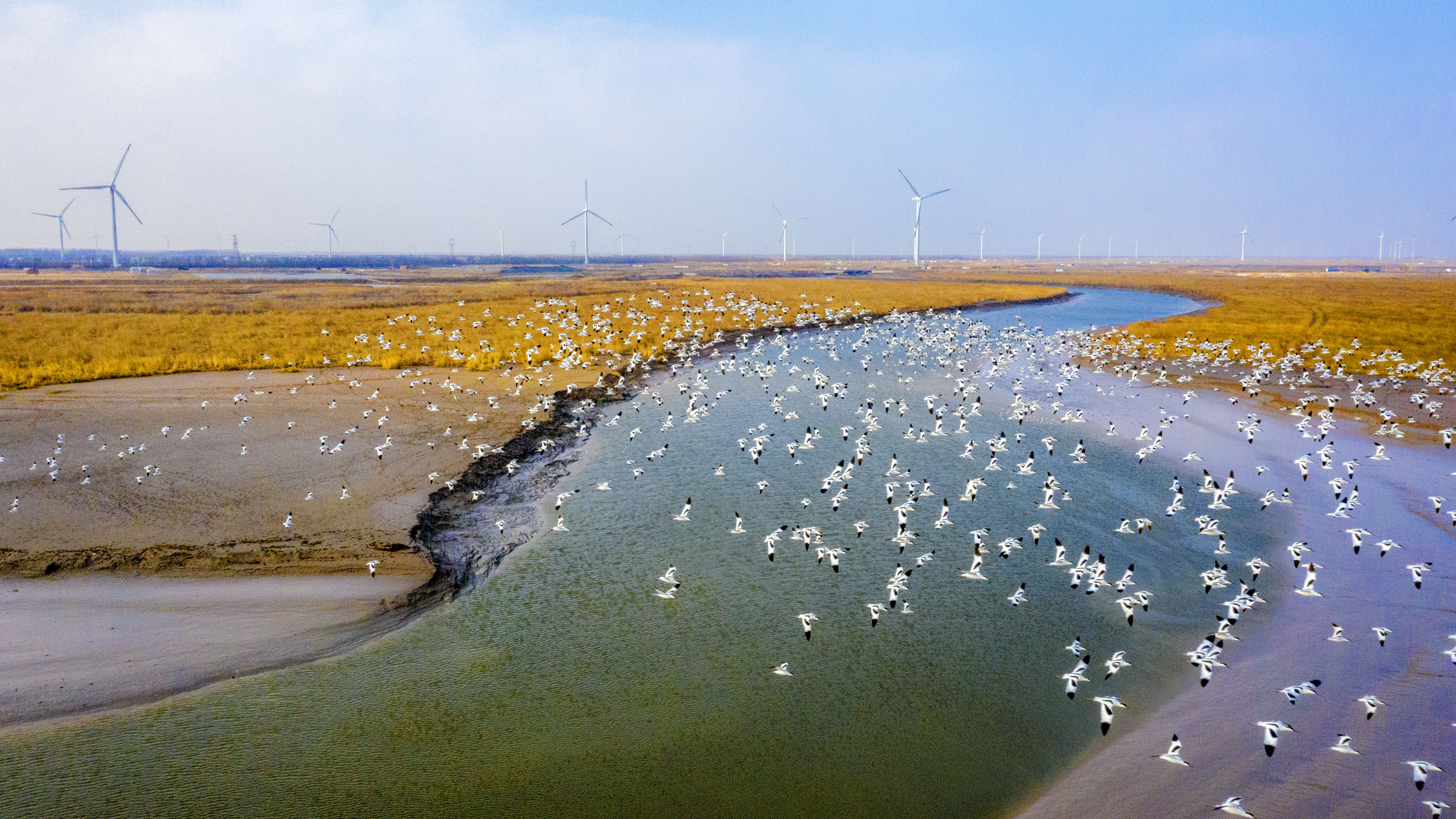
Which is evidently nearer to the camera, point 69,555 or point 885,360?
point 69,555

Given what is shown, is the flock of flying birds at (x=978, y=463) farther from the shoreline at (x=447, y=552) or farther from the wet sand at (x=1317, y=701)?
the shoreline at (x=447, y=552)

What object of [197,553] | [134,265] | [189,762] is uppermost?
[134,265]

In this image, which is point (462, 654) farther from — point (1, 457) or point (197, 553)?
point (1, 457)

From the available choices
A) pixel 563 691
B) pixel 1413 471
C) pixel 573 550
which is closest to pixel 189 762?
pixel 563 691

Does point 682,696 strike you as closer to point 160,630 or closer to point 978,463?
point 160,630

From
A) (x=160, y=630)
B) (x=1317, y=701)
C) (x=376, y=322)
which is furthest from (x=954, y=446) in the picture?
(x=376, y=322)

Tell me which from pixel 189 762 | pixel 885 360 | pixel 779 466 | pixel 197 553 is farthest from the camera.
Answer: pixel 885 360
